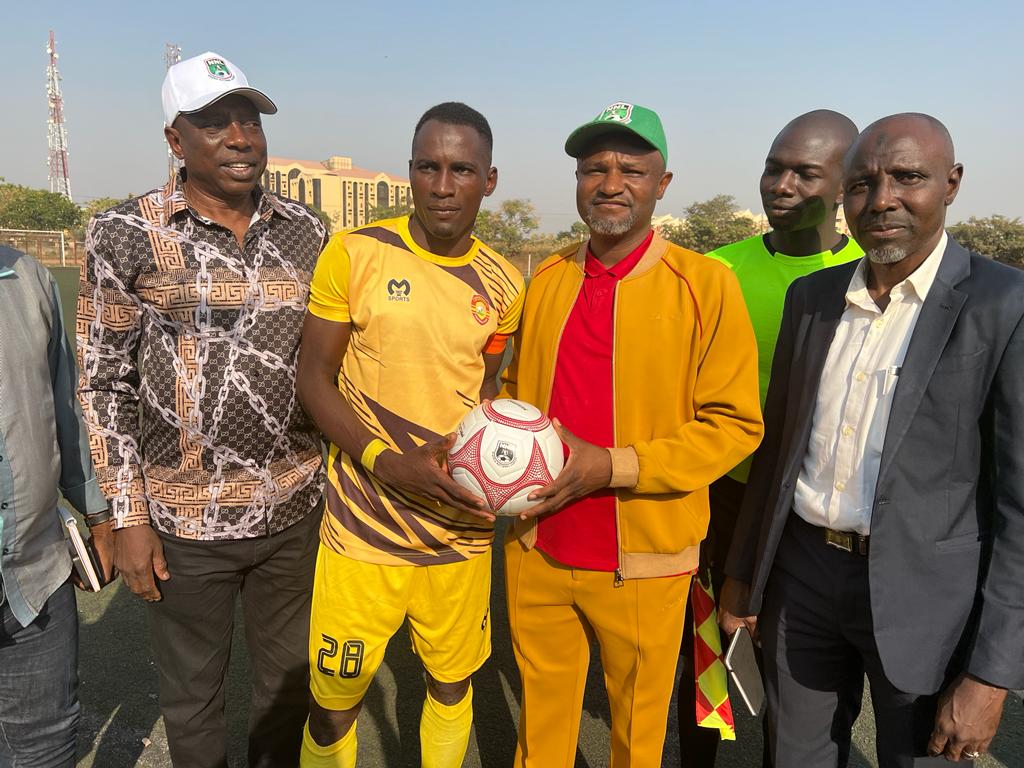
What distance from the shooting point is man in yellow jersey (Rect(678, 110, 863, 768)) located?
300 cm

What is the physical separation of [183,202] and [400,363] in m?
1.02

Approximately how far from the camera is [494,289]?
2.66 metres

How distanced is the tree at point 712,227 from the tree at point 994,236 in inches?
516

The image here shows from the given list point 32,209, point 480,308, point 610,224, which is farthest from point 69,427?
point 32,209

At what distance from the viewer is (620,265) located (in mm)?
2447

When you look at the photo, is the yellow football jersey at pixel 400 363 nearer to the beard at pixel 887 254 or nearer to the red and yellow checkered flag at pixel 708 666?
the red and yellow checkered flag at pixel 708 666

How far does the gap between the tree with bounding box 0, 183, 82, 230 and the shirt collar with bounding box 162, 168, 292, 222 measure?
67181 millimetres

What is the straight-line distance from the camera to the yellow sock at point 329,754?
2629 millimetres

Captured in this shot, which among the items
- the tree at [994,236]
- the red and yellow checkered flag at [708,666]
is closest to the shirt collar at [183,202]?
the red and yellow checkered flag at [708,666]

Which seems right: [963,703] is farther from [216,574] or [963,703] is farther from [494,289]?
[216,574]

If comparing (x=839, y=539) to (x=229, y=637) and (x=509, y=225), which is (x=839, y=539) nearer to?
(x=229, y=637)

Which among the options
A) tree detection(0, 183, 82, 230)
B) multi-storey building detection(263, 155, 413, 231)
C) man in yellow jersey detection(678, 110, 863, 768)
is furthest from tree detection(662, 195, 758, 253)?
multi-storey building detection(263, 155, 413, 231)

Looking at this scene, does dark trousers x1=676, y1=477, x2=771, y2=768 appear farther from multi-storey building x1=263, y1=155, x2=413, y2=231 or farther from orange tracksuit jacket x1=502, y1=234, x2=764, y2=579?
multi-storey building x1=263, y1=155, x2=413, y2=231

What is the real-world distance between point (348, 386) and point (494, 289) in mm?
702
